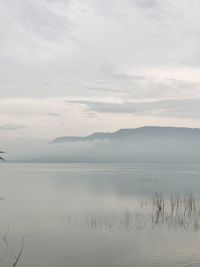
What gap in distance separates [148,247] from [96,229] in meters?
5.74

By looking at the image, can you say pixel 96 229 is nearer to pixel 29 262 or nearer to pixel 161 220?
pixel 161 220

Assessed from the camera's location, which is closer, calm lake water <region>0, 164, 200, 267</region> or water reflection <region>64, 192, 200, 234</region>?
calm lake water <region>0, 164, 200, 267</region>

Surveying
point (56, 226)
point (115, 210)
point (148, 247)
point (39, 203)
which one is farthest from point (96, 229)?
point (39, 203)

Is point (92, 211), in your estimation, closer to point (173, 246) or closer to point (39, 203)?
point (39, 203)

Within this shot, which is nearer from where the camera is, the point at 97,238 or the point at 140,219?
the point at 97,238

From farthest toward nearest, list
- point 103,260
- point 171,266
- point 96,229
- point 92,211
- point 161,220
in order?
point 92,211 < point 161,220 < point 96,229 < point 103,260 < point 171,266

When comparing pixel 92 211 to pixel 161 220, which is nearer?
pixel 161 220

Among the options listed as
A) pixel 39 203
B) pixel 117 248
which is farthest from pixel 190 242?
pixel 39 203

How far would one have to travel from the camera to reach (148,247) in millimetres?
25688

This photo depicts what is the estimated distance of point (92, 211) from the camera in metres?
41.6

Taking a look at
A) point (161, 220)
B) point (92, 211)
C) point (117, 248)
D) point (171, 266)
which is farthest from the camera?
point (92, 211)

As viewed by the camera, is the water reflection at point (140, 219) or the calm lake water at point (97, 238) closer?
the calm lake water at point (97, 238)

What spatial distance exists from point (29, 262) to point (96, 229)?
902 cm

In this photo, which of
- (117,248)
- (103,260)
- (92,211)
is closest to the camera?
(103,260)
